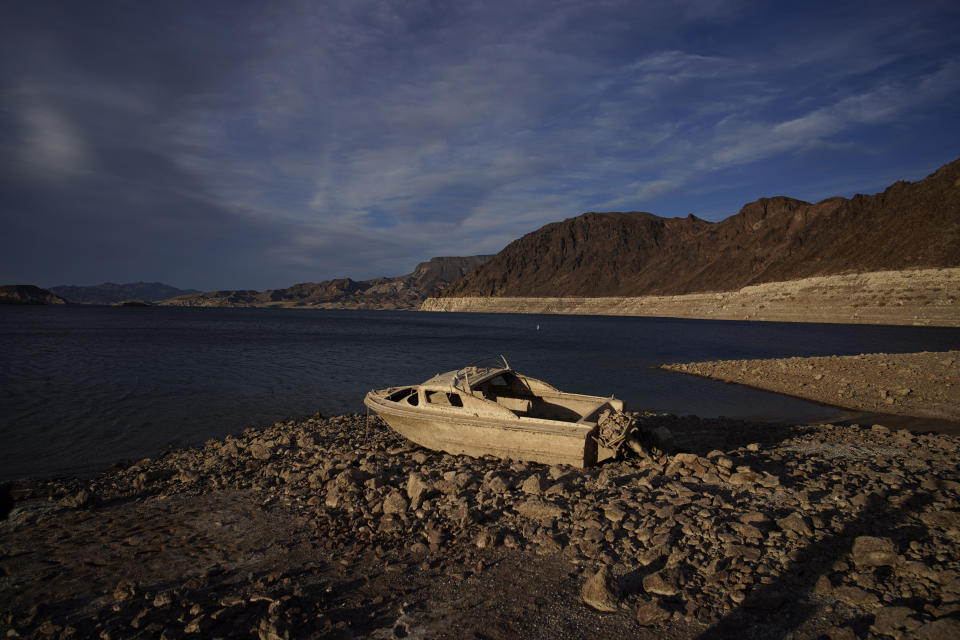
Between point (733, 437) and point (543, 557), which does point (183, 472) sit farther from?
point (733, 437)

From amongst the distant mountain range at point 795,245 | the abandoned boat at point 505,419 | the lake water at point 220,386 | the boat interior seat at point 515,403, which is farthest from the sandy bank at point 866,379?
the distant mountain range at point 795,245

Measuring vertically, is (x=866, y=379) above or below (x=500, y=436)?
below

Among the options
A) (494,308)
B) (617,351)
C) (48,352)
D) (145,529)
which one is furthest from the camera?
(494,308)

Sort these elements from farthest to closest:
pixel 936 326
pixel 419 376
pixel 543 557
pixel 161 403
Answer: pixel 936 326 < pixel 419 376 < pixel 161 403 < pixel 543 557

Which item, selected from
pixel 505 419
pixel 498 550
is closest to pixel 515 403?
pixel 505 419

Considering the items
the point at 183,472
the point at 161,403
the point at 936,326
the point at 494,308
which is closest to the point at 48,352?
the point at 161,403

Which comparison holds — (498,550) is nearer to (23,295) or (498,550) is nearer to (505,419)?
(505,419)

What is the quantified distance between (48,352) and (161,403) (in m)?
23.5

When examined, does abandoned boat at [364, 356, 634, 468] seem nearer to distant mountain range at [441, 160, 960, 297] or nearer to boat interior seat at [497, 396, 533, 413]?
boat interior seat at [497, 396, 533, 413]

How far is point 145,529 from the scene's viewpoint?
646cm

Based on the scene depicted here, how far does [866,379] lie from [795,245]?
123 metres

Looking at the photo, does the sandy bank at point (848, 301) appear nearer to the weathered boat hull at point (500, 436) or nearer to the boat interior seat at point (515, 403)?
the boat interior seat at point (515, 403)

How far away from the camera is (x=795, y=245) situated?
118750 mm

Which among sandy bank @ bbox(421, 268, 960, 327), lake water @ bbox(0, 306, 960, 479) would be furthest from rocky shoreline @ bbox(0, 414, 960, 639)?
sandy bank @ bbox(421, 268, 960, 327)
